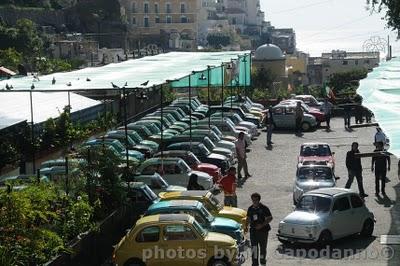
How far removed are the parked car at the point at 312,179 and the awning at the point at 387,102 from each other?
2.51 metres

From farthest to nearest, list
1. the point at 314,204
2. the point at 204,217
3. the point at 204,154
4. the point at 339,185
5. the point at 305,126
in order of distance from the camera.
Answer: the point at 305,126 → the point at 204,154 → the point at 339,185 → the point at 314,204 → the point at 204,217

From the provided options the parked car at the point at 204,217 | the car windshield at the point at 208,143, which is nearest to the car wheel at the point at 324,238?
the parked car at the point at 204,217

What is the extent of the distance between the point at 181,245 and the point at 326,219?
3.80 metres

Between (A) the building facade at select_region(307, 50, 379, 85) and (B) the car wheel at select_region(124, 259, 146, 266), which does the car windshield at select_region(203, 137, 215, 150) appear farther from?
(A) the building facade at select_region(307, 50, 379, 85)

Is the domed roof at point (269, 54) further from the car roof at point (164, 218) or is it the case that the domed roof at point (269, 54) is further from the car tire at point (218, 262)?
the car tire at point (218, 262)

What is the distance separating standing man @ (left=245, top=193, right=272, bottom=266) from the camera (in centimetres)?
1541

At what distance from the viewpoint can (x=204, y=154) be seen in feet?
93.3

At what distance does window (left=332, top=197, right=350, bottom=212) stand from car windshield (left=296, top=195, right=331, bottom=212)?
17 centimetres

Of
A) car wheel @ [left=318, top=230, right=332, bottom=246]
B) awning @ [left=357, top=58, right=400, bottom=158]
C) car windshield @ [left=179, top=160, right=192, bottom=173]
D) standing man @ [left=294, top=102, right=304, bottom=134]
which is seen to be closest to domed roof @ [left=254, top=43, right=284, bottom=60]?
standing man @ [left=294, top=102, right=304, bottom=134]

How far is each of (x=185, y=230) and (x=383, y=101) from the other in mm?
6245

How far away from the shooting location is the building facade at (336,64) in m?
128

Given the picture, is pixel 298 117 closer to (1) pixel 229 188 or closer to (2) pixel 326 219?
(1) pixel 229 188

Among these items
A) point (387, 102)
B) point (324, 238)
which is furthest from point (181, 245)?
point (387, 102)

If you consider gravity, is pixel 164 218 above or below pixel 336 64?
below
